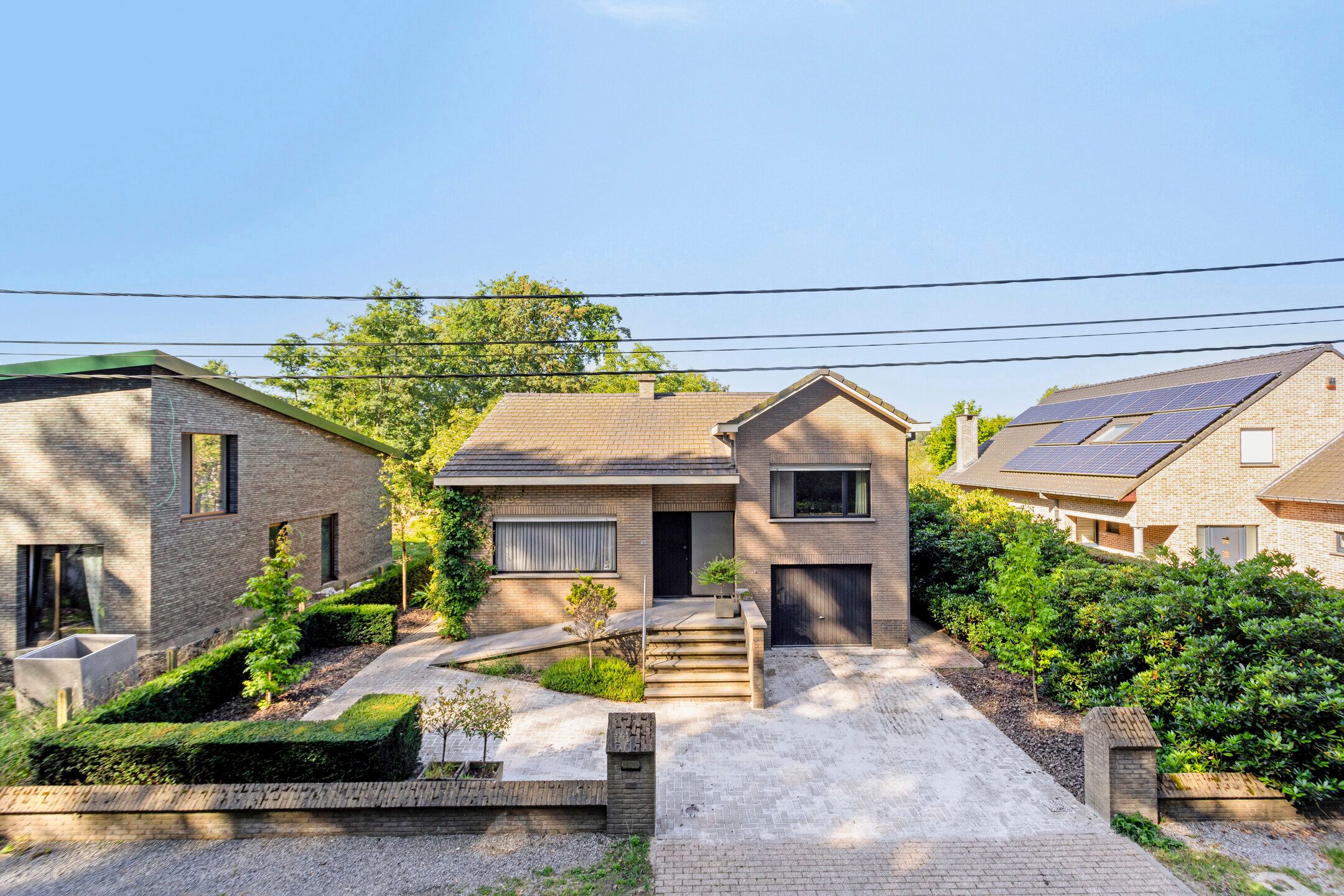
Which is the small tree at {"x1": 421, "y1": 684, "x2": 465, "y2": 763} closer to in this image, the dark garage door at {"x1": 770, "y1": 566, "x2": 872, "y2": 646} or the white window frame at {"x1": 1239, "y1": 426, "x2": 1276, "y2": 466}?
the dark garage door at {"x1": 770, "y1": 566, "x2": 872, "y2": 646}

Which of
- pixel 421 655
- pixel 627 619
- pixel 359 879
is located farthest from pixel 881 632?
pixel 359 879

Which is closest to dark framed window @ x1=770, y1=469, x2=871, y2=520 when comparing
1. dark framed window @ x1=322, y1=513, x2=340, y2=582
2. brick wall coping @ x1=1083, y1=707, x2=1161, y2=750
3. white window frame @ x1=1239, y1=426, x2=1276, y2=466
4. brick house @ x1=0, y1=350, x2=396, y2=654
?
brick wall coping @ x1=1083, y1=707, x2=1161, y2=750

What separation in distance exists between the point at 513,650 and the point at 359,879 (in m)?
5.98

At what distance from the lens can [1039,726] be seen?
8922mm

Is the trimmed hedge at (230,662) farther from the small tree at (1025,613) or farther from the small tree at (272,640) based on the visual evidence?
the small tree at (1025,613)

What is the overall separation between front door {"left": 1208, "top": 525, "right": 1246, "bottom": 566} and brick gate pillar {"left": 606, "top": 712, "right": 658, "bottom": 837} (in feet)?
65.2

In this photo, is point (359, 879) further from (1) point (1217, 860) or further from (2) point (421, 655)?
(1) point (1217, 860)

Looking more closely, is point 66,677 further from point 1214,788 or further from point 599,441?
point 1214,788

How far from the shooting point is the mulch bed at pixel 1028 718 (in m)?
7.79

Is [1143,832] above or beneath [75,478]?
beneath

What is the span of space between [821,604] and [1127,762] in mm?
7022

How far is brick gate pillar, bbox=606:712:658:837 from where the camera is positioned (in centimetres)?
607

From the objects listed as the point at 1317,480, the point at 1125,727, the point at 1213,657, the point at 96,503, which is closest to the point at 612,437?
the point at 96,503

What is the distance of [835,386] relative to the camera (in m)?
13.0
